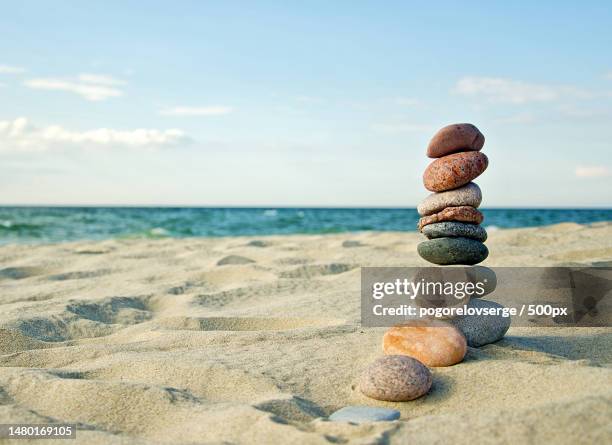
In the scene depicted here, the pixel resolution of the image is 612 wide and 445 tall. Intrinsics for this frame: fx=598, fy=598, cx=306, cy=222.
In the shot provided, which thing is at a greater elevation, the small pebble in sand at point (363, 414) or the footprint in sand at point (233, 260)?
the footprint in sand at point (233, 260)

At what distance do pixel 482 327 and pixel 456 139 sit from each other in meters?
1.04

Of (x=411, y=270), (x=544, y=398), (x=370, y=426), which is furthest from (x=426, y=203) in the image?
(x=411, y=270)

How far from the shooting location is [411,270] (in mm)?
6129

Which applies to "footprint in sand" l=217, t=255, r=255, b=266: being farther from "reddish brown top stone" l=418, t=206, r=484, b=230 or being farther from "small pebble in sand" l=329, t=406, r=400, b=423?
"small pebble in sand" l=329, t=406, r=400, b=423

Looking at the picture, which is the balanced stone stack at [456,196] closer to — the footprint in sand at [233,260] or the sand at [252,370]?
the sand at [252,370]

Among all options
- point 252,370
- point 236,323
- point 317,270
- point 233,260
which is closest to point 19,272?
point 233,260

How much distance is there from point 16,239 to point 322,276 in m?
11.5

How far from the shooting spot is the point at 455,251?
328cm

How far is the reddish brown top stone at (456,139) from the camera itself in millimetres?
3297

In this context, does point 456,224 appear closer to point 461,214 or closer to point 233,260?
point 461,214

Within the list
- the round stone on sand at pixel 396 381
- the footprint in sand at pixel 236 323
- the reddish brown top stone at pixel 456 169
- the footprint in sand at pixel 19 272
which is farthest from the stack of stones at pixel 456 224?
the footprint in sand at pixel 19 272

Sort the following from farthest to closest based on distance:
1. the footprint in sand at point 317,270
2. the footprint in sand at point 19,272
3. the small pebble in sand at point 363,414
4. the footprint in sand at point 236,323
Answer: the footprint in sand at point 19,272 → the footprint in sand at point 317,270 → the footprint in sand at point 236,323 → the small pebble in sand at point 363,414

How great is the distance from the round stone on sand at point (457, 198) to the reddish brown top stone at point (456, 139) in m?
0.21

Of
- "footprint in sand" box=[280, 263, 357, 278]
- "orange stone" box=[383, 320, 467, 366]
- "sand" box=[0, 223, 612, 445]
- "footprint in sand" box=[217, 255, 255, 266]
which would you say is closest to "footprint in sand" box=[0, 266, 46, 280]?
"sand" box=[0, 223, 612, 445]
